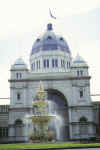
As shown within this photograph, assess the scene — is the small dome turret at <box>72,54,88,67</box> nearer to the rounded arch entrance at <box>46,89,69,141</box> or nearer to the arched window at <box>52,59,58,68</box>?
the rounded arch entrance at <box>46,89,69,141</box>

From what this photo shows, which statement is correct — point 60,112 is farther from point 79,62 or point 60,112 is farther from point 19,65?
point 19,65

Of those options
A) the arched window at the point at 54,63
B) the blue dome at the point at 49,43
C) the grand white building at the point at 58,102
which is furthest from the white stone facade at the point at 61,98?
the blue dome at the point at 49,43

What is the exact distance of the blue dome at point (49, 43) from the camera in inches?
3135

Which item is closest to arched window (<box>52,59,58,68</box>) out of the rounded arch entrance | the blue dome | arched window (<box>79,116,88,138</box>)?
the blue dome

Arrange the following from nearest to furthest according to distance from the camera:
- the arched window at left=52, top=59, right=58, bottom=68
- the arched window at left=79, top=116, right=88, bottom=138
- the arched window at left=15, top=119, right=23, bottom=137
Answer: the arched window at left=79, top=116, right=88, bottom=138, the arched window at left=15, top=119, right=23, bottom=137, the arched window at left=52, top=59, right=58, bottom=68

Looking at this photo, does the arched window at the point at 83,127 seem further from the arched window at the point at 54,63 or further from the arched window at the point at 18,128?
the arched window at the point at 54,63

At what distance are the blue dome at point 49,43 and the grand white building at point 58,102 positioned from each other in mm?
13116

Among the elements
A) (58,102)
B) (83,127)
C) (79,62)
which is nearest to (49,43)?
(79,62)

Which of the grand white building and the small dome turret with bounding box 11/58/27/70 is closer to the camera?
the grand white building

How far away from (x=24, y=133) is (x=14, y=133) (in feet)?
7.54

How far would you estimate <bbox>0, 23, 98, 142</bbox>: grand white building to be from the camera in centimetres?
6256

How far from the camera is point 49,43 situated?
80.3 meters

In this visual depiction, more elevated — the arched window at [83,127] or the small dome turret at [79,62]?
the small dome turret at [79,62]

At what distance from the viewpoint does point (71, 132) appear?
6175 centimetres
